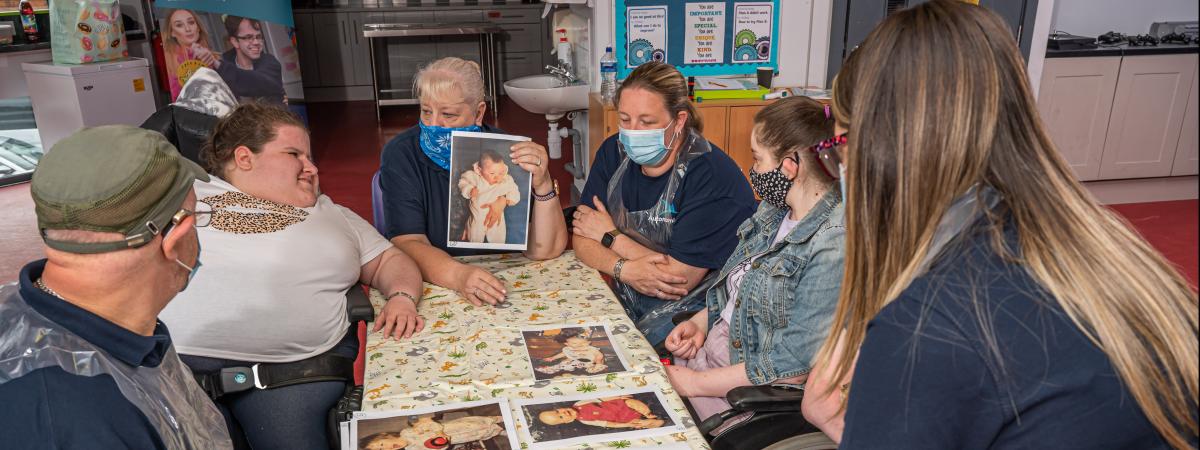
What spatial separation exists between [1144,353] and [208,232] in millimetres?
1803

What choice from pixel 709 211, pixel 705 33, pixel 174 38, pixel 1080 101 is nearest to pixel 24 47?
pixel 174 38

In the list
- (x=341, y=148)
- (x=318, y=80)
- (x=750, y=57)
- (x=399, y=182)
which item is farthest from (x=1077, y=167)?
(x=318, y=80)

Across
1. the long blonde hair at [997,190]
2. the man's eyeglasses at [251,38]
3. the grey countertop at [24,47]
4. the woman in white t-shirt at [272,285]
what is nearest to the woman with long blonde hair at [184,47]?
the man's eyeglasses at [251,38]

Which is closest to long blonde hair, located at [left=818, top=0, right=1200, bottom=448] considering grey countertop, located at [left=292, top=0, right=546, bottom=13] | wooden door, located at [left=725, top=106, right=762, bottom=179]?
wooden door, located at [left=725, top=106, right=762, bottom=179]

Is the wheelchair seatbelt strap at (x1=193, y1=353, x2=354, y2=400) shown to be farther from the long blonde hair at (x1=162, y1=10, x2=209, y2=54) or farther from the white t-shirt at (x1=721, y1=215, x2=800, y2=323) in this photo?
the long blonde hair at (x1=162, y1=10, x2=209, y2=54)

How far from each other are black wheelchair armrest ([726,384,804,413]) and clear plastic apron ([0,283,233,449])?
1.03 metres

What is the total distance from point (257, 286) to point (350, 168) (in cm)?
475

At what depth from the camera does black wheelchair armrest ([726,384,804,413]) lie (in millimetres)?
1639

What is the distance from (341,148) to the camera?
7.09 m

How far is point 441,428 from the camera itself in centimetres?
143

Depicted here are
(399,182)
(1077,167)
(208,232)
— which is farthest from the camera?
(1077,167)

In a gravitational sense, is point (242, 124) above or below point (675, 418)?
above

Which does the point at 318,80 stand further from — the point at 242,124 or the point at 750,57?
the point at 242,124

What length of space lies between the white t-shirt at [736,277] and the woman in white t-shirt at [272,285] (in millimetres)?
817
